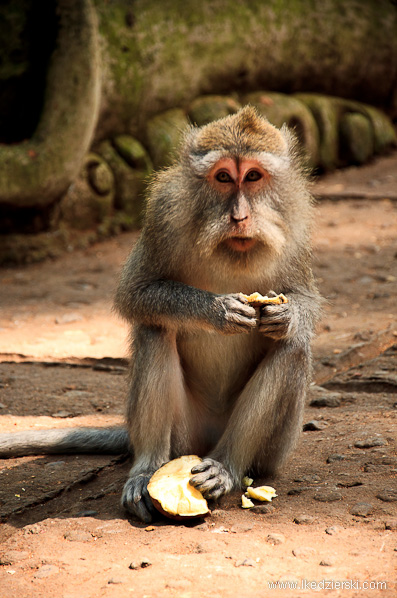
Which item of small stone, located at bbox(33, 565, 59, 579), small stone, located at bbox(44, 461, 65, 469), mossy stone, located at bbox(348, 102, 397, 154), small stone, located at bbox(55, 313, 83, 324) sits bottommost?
small stone, located at bbox(33, 565, 59, 579)

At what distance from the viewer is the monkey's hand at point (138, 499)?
3.61m

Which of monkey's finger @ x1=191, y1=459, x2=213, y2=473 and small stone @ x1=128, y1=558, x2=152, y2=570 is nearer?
small stone @ x1=128, y1=558, x2=152, y2=570

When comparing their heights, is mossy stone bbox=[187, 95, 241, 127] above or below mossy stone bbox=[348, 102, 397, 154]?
below

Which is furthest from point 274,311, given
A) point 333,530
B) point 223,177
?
point 333,530

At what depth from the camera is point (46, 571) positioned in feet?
10.4

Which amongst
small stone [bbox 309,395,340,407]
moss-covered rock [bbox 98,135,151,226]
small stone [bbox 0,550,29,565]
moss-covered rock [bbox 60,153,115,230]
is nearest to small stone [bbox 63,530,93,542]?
small stone [bbox 0,550,29,565]

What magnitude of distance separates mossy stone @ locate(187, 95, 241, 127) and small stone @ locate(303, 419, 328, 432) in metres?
6.40

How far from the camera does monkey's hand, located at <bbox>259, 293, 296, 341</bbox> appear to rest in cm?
375

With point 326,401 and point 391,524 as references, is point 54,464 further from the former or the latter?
point 391,524

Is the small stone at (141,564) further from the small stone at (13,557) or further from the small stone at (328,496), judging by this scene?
the small stone at (328,496)

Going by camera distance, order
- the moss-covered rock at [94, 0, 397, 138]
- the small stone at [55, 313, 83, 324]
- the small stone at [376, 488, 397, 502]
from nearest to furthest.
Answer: the small stone at [376, 488, 397, 502]
the small stone at [55, 313, 83, 324]
the moss-covered rock at [94, 0, 397, 138]

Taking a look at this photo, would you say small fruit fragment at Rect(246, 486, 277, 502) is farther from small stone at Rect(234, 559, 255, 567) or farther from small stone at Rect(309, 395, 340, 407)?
small stone at Rect(309, 395, 340, 407)

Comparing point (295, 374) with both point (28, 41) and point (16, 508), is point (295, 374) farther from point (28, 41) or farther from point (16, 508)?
point (28, 41)

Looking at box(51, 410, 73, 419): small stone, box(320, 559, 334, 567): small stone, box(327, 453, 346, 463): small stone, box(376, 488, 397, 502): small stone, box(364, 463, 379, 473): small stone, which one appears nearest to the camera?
box(320, 559, 334, 567): small stone
